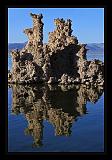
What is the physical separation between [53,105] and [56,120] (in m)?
4.54

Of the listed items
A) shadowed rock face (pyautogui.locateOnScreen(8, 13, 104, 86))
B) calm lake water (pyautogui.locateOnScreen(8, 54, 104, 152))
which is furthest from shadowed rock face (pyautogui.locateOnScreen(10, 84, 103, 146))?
shadowed rock face (pyautogui.locateOnScreen(8, 13, 104, 86))

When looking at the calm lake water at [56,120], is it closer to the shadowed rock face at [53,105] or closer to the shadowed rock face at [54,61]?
the shadowed rock face at [53,105]

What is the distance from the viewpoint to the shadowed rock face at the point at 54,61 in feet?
80.4

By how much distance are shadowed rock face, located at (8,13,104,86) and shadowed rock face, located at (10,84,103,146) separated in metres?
0.74

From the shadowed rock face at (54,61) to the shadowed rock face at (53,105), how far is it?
2.43 feet

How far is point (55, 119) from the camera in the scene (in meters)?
15.1

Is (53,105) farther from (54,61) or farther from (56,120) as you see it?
(54,61)

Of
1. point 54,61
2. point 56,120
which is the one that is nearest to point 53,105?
point 56,120

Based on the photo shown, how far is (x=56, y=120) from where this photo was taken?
14828mm
